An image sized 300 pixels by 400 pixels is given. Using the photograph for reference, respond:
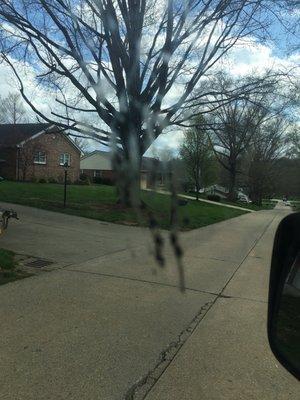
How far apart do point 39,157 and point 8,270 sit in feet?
118

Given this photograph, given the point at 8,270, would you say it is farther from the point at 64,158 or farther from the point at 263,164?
the point at 263,164

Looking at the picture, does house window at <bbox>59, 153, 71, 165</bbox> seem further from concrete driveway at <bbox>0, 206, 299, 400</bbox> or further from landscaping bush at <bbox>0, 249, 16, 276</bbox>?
landscaping bush at <bbox>0, 249, 16, 276</bbox>

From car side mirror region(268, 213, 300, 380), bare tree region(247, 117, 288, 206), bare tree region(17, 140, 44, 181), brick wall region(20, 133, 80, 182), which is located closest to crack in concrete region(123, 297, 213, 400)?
car side mirror region(268, 213, 300, 380)

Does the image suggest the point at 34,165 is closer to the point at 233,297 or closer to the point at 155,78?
the point at 155,78

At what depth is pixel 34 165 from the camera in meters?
42.7

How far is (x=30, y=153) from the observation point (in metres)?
41.2

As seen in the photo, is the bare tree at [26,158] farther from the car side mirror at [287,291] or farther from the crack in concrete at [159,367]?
the car side mirror at [287,291]

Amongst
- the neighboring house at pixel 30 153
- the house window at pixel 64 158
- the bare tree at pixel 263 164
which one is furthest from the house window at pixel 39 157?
the bare tree at pixel 263 164

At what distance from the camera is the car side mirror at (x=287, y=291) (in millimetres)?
1813

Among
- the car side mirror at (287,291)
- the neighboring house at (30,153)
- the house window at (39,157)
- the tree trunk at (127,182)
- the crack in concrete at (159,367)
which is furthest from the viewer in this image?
the house window at (39,157)

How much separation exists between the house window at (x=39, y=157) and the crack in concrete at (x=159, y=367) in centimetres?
3627

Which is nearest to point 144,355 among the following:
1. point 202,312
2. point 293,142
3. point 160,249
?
point 202,312

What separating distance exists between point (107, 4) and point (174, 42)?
3.51 m

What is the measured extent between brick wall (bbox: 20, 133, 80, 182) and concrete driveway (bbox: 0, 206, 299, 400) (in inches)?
1219
